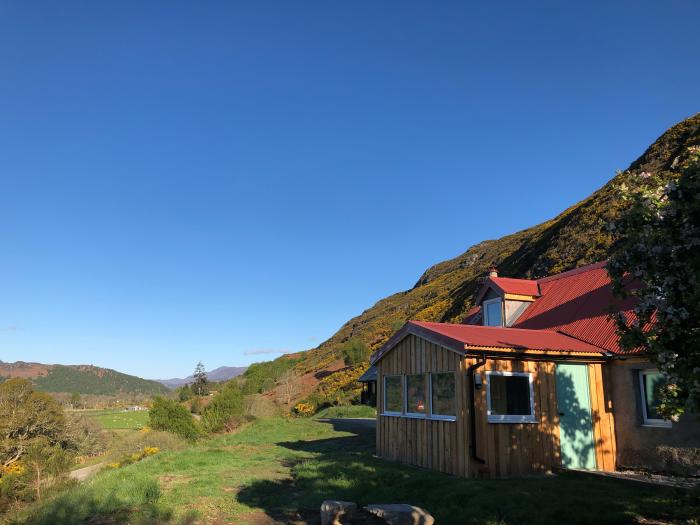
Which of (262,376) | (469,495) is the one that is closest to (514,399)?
(469,495)

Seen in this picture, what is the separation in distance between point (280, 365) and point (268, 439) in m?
56.1

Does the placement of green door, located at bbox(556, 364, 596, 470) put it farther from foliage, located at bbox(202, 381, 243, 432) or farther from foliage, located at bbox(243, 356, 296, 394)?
foliage, located at bbox(243, 356, 296, 394)

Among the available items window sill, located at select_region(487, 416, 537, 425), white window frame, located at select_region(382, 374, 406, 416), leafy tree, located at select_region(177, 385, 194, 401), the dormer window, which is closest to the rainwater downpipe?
window sill, located at select_region(487, 416, 537, 425)

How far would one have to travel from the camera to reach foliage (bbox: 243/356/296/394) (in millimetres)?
62031

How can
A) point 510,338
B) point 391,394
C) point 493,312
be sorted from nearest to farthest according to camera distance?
point 510,338 → point 391,394 → point 493,312

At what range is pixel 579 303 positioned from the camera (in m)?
16.7

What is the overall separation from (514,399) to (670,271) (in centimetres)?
699

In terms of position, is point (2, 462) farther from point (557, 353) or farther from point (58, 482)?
point (557, 353)

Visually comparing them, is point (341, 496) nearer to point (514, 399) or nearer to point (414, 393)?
point (514, 399)

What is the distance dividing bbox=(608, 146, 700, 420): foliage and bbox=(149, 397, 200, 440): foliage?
1038 inches

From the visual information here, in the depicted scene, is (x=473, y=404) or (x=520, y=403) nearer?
(x=473, y=404)

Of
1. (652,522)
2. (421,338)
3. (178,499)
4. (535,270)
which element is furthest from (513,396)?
(535,270)

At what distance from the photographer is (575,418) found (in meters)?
12.7

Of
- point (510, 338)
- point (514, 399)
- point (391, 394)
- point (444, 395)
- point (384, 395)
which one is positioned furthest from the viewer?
point (391, 394)
